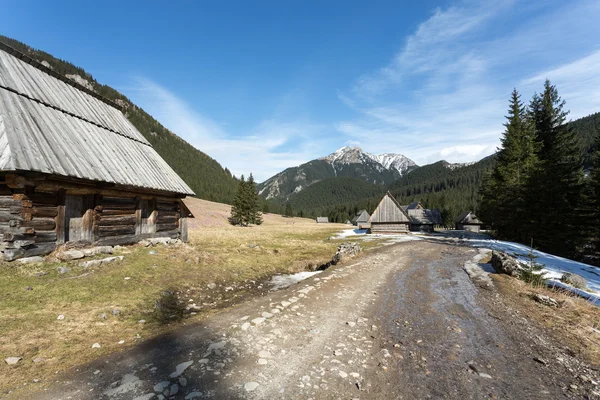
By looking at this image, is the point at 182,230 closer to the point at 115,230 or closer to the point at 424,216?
the point at 115,230

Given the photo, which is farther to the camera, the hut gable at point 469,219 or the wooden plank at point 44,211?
the hut gable at point 469,219

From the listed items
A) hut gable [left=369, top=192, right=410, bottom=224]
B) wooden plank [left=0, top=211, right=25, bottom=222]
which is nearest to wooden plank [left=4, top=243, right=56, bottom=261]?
wooden plank [left=0, top=211, right=25, bottom=222]

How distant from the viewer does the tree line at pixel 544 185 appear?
24.5 m

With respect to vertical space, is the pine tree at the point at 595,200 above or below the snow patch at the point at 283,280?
above

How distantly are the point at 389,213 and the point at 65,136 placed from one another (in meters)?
40.7

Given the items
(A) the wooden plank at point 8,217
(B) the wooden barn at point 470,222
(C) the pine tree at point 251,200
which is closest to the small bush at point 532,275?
(A) the wooden plank at point 8,217

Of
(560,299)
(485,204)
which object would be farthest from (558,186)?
(560,299)

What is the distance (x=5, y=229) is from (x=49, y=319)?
6474 millimetres

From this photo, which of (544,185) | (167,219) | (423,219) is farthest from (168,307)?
(423,219)

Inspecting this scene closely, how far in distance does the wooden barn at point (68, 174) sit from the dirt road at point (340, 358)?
366 inches

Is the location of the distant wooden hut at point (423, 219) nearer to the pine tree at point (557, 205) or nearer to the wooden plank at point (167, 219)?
the pine tree at point (557, 205)

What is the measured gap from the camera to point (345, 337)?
5.84 meters

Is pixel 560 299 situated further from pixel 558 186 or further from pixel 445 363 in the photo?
pixel 558 186

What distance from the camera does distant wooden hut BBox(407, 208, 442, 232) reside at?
60.0 metres
